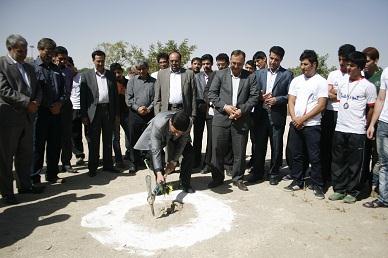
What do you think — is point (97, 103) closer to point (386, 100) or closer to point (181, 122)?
point (181, 122)

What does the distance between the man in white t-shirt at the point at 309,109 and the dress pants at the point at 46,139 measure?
173 inches

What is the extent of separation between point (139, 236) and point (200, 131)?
3.57 meters

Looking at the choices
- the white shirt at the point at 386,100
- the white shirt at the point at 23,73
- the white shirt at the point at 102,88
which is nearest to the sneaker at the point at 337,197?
the white shirt at the point at 386,100

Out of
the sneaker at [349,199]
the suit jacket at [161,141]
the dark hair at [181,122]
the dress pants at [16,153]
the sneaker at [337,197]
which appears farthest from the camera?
the sneaker at [337,197]

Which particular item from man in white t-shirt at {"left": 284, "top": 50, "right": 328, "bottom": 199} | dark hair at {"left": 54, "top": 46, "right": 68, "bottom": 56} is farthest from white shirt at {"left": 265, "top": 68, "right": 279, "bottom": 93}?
dark hair at {"left": 54, "top": 46, "right": 68, "bottom": 56}

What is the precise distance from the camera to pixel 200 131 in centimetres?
739

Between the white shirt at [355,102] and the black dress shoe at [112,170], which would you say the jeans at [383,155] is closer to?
the white shirt at [355,102]

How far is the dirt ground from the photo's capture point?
383cm

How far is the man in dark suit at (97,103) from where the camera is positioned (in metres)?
6.66

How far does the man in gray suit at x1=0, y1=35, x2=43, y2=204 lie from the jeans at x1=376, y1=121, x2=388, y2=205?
5472 mm

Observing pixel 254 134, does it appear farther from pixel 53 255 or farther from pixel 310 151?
pixel 53 255

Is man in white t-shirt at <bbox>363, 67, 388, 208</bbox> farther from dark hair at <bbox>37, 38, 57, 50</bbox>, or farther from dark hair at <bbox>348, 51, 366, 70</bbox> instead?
dark hair at <bbox>37, 38, 57, 50</bbox>

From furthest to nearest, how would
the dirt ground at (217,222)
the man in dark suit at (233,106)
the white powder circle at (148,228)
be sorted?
1. the man in dark suit at (233,106)
2. the white powder circle at (148,228)
3. the dirt ground at (217,222)

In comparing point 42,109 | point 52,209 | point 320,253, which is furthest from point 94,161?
point 320,253
